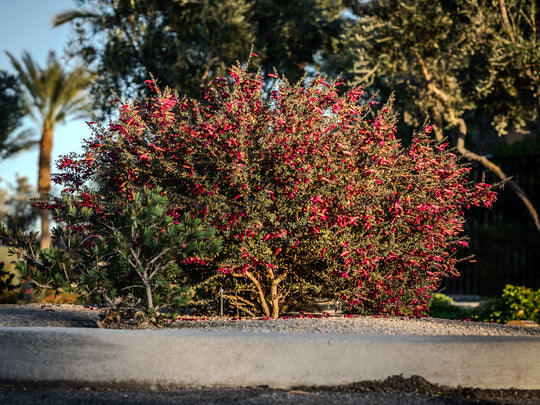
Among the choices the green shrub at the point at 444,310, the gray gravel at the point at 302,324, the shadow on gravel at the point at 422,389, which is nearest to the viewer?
the shadow on gravel at the point at 422,389

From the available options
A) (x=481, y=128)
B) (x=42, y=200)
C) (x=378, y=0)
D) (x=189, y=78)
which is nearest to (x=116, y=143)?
(x=42, y=200)

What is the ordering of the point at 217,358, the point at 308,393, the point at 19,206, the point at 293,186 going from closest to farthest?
the point at 308,393 < the point at 217,358 < the point at 293,186 < the point at 19,206

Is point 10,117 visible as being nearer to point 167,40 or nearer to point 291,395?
point 167,40

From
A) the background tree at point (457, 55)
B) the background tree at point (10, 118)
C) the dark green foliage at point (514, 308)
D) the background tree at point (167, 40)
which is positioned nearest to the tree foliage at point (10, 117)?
the background tree at point (10, 118)

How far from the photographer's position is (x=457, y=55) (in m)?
17.5

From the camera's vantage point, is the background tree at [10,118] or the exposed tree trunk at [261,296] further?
the background tree at [10,118]

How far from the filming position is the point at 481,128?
24953 millimetres

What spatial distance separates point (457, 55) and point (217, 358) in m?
14.0

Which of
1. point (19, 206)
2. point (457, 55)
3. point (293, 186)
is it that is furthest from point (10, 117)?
point (293, 186)

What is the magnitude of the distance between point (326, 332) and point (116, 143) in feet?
11.3

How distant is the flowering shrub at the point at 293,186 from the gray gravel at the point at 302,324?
560 mm

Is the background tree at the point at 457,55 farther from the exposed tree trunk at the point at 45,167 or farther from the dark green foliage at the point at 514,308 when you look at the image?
the exposed tree trunk at the point at 45,167

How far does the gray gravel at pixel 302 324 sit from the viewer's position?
644cm

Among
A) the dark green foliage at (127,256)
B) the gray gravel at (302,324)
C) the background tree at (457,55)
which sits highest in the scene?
the background tree at (457,55)
